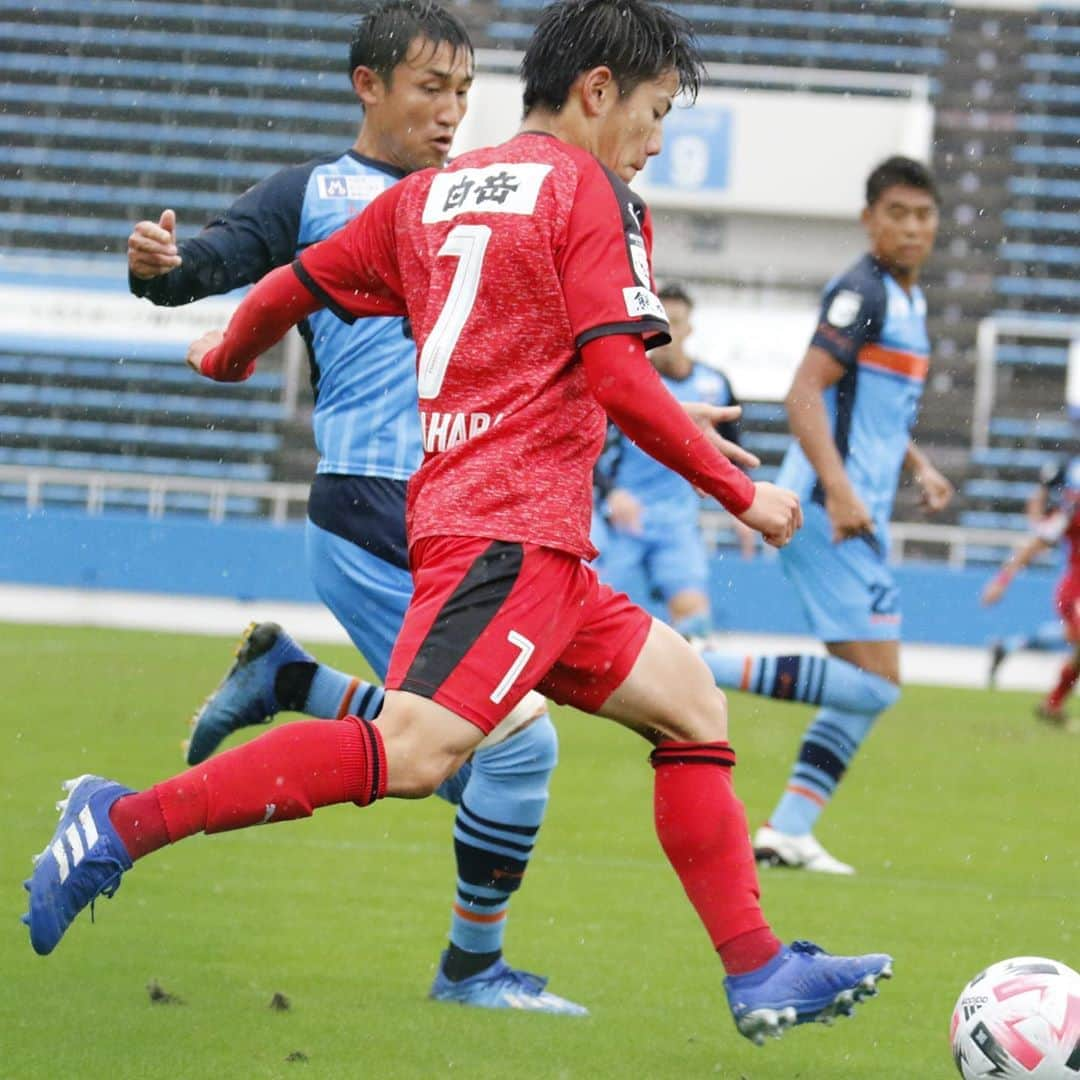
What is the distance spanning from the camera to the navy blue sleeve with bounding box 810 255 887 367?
641 centimetres

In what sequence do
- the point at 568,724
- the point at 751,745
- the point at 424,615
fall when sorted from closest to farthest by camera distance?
the point at 424,615 → the point at 751,745 → the point at 568,724

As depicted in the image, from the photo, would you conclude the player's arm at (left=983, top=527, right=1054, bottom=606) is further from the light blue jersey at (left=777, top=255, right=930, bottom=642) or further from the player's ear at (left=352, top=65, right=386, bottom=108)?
the player's ear at (left=352, top=65, right=386, bottom=108)

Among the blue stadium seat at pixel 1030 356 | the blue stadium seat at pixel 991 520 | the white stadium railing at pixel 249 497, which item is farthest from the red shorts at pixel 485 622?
the blue stadium seat at pixel 1030 356

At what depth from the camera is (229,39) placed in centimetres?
2728

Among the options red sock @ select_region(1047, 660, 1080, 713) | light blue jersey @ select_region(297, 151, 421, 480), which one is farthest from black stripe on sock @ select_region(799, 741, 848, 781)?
red sock @ select_region(1047, 660, 1080, 713)

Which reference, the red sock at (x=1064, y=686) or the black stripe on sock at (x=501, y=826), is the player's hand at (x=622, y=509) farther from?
the black stripe on sock at (x=501, y=826)

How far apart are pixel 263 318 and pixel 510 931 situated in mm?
1932

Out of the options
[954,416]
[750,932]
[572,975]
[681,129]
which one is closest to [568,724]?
[572,975]

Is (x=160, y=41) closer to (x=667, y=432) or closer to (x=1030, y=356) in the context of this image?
(x=1030, y=356)

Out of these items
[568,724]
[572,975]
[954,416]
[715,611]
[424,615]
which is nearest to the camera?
[424,615]

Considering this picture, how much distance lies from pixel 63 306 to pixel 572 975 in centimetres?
2429

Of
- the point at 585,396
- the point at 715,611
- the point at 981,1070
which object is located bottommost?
the point at 715,611

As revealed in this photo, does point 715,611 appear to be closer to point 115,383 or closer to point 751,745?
point 751,745

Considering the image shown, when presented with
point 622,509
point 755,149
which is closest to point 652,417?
point 622,509
